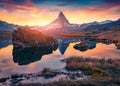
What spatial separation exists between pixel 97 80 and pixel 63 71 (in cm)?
1173

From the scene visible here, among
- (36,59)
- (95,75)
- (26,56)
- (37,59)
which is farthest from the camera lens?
(26,56)

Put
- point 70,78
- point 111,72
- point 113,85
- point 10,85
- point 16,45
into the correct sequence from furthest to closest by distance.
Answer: point 16,45 → point 111,72 → point 70,78 → point 10,85 → point 113,85

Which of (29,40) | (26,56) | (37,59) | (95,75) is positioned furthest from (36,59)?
(29,40)

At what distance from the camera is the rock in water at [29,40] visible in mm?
128750

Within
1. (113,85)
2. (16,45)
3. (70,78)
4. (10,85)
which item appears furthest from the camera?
(16,45)

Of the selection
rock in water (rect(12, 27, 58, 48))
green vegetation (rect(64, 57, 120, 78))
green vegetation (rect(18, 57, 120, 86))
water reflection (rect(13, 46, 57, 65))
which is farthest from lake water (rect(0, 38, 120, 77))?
rock in water (rect(12, 27, 58, 48))

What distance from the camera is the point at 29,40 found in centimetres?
13162

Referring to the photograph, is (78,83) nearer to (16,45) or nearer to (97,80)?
(97,80)

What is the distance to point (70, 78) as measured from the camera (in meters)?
46.4

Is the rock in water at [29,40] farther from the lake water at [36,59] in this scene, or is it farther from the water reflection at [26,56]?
the lake water at [36,59]

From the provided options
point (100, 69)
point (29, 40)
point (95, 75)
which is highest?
point (29, 40)

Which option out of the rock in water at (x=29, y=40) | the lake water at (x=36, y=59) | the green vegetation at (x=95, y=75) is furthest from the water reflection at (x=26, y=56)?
the rock in water at (x=29, y=40)

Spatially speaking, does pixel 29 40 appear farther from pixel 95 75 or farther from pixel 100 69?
pixel 95 75

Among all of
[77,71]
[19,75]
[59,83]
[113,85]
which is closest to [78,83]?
[59,83]
